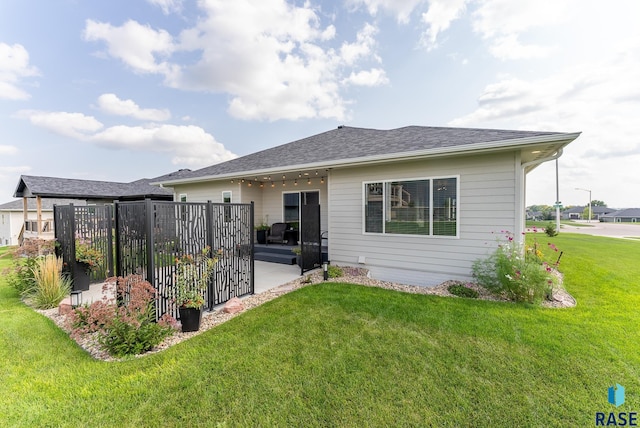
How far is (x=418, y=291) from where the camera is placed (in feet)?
17.0

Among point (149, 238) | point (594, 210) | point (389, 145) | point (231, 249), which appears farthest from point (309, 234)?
point (594, 210)

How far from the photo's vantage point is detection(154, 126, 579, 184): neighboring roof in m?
4.66

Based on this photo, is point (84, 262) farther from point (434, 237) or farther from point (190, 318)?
point (434, 237)

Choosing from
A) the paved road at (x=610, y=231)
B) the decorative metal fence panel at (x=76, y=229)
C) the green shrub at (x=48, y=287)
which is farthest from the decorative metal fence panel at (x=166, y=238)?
the paved road at (x=610, y=231)

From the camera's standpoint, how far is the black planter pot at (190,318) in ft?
11.6

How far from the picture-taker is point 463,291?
16.0ft

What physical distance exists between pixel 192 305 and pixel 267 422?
2082 millimetres

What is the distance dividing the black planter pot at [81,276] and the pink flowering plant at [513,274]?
336 inches

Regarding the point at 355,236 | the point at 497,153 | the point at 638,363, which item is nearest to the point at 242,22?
the point at 355,236

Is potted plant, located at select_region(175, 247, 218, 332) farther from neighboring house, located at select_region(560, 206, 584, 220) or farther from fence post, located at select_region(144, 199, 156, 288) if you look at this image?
neighboring house, located at select_region(560, 206, 584, 220)

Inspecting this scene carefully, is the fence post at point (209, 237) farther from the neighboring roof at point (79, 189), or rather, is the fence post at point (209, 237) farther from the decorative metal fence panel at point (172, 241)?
the neighboring roof at point (79, 189)

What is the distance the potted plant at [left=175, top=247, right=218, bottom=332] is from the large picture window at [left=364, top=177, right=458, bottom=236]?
4140 mm

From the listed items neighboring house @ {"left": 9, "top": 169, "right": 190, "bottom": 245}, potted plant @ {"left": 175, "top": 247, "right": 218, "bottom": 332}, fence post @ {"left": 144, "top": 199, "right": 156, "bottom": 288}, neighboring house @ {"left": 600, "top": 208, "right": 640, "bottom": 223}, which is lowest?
neighboring house @ {"left": 600, "top": 208, "right": 640, "bottom": 223}

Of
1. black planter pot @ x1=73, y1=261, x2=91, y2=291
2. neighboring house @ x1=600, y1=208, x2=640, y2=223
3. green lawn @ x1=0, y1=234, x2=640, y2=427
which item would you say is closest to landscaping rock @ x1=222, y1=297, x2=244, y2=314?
green lawn @ x1=0, y1=234, x2=640, y2=427
